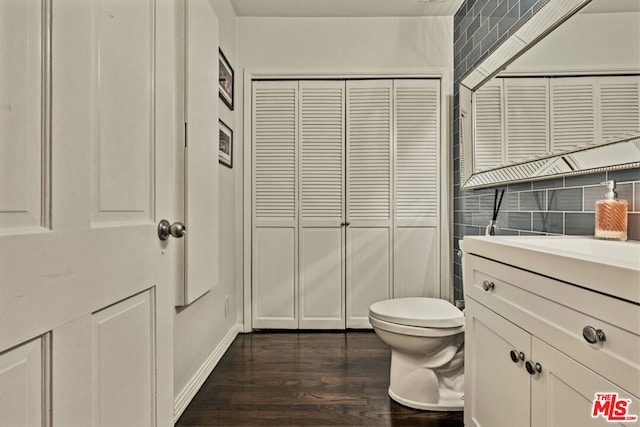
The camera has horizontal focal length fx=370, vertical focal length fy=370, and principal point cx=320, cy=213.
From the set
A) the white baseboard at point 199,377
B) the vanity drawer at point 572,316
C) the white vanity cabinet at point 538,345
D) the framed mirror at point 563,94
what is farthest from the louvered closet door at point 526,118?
the white baseboard at point 199,377

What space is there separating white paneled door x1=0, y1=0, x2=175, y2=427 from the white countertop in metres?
1.02

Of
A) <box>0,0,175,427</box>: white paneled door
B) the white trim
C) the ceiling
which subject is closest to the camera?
<box>0,0,175,427</box>: white paneled door

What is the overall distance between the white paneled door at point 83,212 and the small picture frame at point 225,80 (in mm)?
1467

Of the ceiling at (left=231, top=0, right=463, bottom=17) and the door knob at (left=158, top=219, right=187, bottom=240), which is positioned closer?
the door knob at (left=158, top=219, right=187, bottom=240)

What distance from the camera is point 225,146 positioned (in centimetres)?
255

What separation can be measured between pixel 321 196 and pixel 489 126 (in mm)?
1292

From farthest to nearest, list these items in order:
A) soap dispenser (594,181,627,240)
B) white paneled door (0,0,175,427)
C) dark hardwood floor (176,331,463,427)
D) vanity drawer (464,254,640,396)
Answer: dark hardwood floor (176,331,463,427) < soap dispenser (594,181,627,240) < vanity drawer (464,254,640,396) < white paneled door (0,0,175,427)

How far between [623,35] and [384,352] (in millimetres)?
2051

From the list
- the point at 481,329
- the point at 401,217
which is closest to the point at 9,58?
the point at 481,329

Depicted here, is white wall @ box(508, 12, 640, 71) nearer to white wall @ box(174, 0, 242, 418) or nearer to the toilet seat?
the toilet seat

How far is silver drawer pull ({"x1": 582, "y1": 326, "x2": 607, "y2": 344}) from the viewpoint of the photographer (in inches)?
30.4

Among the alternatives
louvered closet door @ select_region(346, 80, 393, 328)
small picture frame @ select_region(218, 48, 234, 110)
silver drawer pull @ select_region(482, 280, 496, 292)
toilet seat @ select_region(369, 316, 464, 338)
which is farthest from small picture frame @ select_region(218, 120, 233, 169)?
silver drawer pull @ select_region(482, 280, 496, 292)

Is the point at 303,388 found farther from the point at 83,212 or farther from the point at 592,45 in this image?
the point at 592,45

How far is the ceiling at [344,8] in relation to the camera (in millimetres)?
2703
